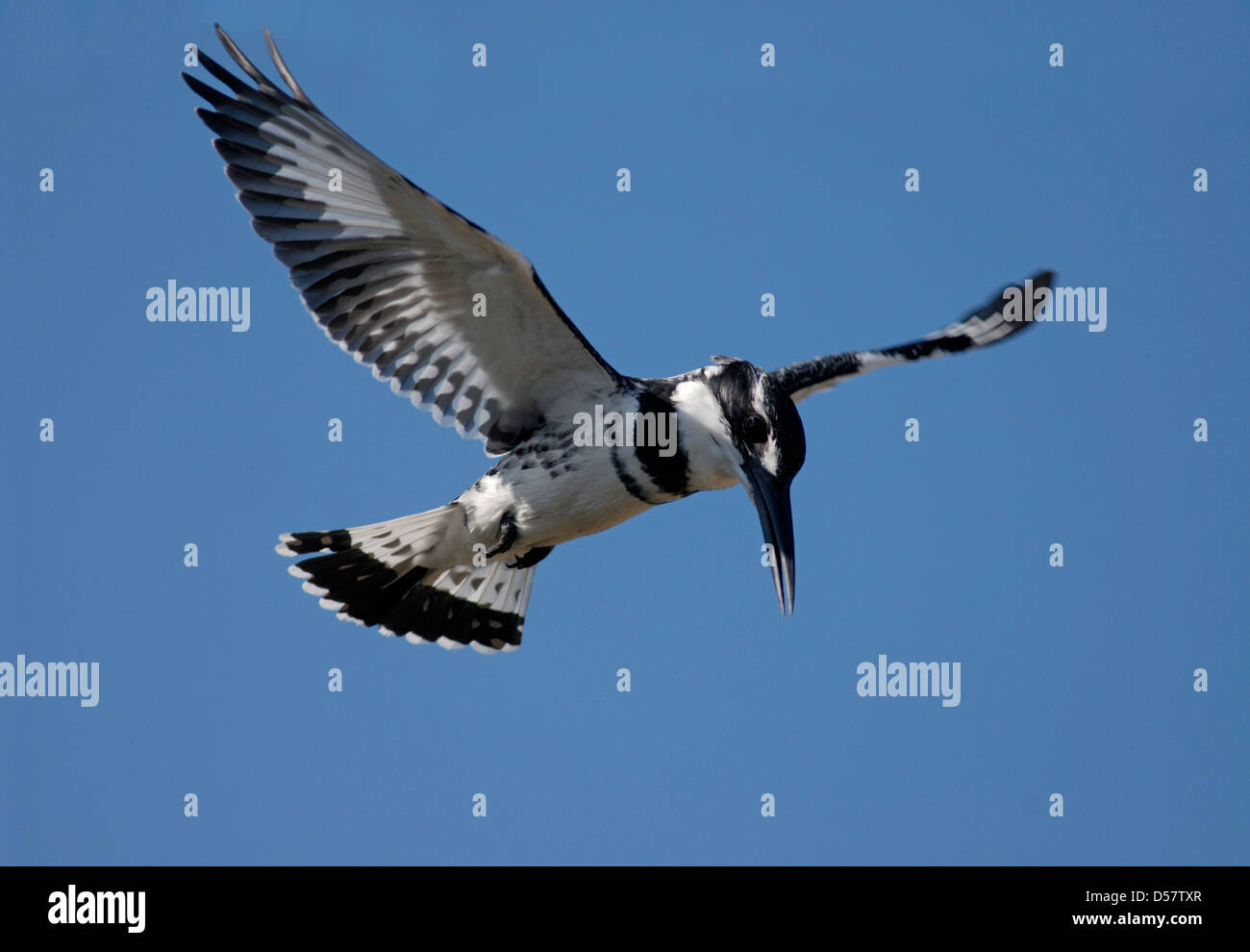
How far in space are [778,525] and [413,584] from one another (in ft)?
6.96

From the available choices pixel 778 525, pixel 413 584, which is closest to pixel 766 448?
pixel 778 525

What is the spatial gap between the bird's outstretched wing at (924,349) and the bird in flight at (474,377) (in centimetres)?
1

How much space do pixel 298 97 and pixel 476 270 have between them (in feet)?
3.37

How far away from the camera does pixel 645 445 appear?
6.50m

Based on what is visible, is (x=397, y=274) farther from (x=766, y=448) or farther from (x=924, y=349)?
(x=924, y=349)

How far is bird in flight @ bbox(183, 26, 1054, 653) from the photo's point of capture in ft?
20.7

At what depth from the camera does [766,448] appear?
20.9ft

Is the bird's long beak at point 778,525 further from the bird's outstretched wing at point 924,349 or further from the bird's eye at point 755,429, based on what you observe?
the bird's outstretched wing at point 924,349

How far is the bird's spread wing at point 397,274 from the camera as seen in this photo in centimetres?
626

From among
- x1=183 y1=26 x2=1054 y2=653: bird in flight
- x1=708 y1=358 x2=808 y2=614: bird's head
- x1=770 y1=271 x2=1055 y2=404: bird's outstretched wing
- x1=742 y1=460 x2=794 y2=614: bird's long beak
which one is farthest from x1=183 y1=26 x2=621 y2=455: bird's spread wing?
x1=770 y1=271 x2=1055 y2=404: bird's outstretched wing

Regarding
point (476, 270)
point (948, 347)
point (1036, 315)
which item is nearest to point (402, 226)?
point (476, 270)

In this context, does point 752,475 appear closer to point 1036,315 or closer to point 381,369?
point 381,369

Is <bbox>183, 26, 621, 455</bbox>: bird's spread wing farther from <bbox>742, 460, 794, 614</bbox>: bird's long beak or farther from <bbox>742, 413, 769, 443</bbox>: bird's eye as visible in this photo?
<bbox>742, 460, 794, 614</bbox>: bird's long beak

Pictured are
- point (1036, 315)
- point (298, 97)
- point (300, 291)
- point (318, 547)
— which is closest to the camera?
point (298, 97)
